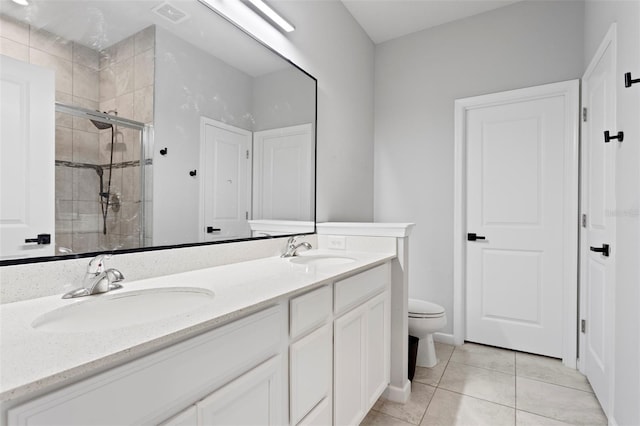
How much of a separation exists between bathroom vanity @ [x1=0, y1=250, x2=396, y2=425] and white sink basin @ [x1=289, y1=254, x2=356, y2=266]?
16 centimetres

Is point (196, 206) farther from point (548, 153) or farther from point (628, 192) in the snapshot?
point (548, 153)

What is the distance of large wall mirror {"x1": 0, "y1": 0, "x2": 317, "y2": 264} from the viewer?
944 mm

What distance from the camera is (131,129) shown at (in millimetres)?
1205

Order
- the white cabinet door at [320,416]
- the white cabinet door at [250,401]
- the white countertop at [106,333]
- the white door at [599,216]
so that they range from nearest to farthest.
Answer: the white countertop at [106,333], the white cabinet door at [250,401], the white cabinet door at [320,416], the white door at [599,216]

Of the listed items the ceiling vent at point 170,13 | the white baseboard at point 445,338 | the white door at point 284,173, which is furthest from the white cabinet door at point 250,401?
the white baseboard at point 445,338

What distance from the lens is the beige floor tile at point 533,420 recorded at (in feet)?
5.80

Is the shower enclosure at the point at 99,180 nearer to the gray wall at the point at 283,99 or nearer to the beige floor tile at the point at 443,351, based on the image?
the gray wall at the point at 283,99

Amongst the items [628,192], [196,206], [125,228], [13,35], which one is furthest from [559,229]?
[13,35]

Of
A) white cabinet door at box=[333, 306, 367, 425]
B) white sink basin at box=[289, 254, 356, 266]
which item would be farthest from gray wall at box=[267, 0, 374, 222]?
white cabinet door at box=[333, 306, 367, 425]

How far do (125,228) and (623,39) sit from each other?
2355 millimetres

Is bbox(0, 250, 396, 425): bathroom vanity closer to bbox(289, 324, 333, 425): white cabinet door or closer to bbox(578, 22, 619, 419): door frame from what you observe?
bbox(289, 324, 333, 425): white cabinet door

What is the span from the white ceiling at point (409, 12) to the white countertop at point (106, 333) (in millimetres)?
2460

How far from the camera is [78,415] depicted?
58cm

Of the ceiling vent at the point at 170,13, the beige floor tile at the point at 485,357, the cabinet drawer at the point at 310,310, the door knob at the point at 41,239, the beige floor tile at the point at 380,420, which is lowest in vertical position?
the beige floor tile at the point at 380,420
